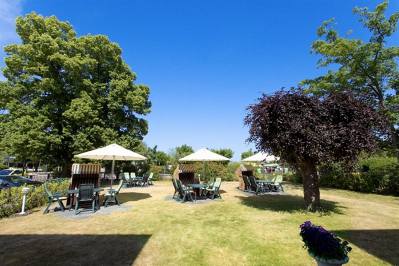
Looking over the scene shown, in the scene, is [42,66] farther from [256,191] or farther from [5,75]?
[256,191]

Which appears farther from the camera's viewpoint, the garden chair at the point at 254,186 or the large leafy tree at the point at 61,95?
the large leafy tree at the point at 61,95

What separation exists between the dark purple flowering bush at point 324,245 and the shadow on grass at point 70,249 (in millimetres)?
3368

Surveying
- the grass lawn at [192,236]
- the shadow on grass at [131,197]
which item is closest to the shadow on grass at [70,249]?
the grass lawn at [192,236]

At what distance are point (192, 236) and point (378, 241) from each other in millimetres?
4656

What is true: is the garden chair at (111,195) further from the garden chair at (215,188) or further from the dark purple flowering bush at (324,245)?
the dark purple flowering bush at (324,245)

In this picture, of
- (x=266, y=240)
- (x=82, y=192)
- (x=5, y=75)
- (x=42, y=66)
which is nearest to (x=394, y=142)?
(x=266, y=240)

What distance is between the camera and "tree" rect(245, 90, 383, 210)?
8164mm

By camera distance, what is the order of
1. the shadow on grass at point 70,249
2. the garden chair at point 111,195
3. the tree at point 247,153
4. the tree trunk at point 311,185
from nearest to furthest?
the shadow on grass at point 70,249, the tree trunk at point 311,185, the garden chair at point 111,195, the tree at point 247,153

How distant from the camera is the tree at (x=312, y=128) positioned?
816 cm

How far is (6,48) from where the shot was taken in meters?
20.7

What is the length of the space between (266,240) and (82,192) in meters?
6.80

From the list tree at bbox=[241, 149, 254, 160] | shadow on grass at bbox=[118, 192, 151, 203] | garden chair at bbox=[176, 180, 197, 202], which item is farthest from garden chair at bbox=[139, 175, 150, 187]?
tree at bbox=[241, 149, 254, 160]

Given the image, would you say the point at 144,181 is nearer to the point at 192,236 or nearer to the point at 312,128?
the point at 192,236

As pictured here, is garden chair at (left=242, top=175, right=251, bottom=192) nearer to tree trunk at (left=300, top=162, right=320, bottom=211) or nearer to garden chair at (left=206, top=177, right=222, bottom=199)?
garden chair at (left=206, top=177, right=222, bottom=199)
